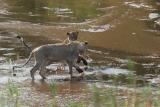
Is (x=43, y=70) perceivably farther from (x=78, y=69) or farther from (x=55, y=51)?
(x=78, y=69)

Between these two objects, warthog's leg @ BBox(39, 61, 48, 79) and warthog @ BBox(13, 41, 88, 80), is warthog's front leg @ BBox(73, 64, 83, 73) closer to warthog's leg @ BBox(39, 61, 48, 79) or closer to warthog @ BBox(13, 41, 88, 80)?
Answer: warthog @ BBox(13, 41, 88, 80)

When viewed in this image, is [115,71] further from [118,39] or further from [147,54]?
[118,39]

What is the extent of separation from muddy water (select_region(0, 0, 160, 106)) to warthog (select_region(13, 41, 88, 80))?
308 millimetres

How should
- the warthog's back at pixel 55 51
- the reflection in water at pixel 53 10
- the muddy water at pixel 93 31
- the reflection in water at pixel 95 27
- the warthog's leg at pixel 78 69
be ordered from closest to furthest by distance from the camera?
the warthog's back at pixel 55 51 < the warthog's leg at pixel 78 69 < the muddy water at pixel 93 31 < the reflection in water at pixel 95 27 < the reflection in water at pixel 53 10

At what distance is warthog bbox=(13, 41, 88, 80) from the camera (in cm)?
1274

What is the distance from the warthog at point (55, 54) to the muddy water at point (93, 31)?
1.01ft

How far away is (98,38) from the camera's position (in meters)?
18.3

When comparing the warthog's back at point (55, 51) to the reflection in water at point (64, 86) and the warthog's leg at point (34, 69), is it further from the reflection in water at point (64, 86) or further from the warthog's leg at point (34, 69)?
the reflection in water at point (64, 86)

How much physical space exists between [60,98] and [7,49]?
5.06 m

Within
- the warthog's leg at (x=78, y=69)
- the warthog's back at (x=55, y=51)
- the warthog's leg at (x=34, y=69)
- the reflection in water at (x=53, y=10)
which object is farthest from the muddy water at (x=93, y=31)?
the warthog's back at (x=55, y=51)

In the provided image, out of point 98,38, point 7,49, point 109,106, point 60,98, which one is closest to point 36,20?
point 98,38

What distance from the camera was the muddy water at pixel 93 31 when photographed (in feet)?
44.6

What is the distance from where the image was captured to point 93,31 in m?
19.5

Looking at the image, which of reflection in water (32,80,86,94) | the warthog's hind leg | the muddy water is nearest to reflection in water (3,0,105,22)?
the muddy water
